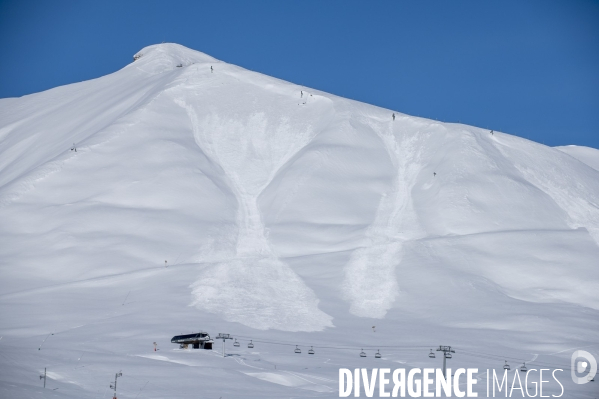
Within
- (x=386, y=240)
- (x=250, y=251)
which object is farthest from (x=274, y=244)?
(x=386, y=240)

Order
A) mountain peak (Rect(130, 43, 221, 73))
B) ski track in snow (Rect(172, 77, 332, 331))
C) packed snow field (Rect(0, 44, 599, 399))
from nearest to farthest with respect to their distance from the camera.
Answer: packed snow field (Rect(0, 44, 599, 399)), ski track in snow (Rect(172, 77, 332, 331)), mountain peak (Rect(130, 43, 221, 73))

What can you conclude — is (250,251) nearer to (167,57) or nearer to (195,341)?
(195,341)

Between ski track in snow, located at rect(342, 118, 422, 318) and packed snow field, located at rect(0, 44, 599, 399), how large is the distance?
23cm

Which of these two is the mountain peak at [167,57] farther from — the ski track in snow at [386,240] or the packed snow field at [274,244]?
the ski track in snow at [386,240]

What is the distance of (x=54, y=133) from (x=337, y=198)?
137ft

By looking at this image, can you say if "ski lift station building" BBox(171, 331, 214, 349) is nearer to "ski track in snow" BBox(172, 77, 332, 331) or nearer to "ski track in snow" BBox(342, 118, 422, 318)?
"ski track in snow" BBox(172, 77, 332, 331)

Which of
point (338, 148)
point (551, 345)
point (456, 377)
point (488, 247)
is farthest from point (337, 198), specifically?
point (456, 377)

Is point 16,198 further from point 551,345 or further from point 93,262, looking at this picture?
point 551,345

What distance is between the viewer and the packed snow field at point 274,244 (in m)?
61.0

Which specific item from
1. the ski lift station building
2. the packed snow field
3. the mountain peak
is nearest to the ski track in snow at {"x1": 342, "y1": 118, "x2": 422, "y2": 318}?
the packed snow field

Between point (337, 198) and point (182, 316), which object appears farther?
point (337, 198)

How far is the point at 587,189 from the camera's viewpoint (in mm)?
101312

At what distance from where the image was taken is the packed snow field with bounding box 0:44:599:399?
61000mm

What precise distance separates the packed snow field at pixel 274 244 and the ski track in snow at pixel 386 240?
232mm
